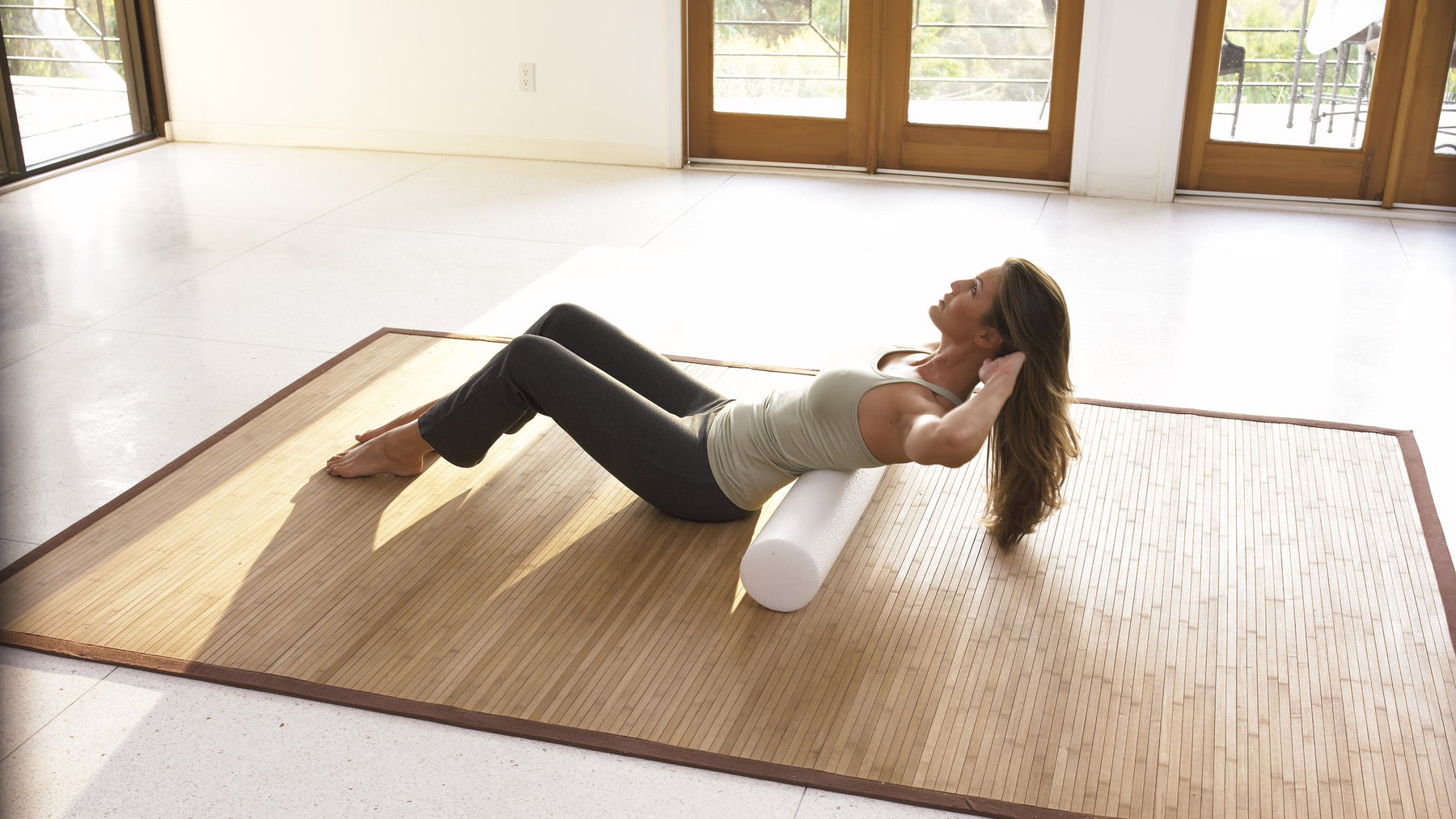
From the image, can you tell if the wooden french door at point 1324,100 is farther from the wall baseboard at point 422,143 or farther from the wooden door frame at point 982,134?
the wall baseboard at point 422,143

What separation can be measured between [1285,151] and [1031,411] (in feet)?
11.5

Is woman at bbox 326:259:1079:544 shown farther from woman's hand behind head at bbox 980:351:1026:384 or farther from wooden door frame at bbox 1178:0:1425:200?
wooden door frame at bbox 1178:0:1425:200

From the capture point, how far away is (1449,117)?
470 centimetres

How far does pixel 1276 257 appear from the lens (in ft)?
14.2

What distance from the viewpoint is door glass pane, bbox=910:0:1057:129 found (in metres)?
5.04

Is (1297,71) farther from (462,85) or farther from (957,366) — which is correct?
(462,85)

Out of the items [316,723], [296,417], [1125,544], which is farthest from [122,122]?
[1125,544]

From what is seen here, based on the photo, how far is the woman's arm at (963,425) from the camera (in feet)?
6.28

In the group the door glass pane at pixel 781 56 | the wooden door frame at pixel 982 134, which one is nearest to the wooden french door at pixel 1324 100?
the wooden door frame at pixel 982 134

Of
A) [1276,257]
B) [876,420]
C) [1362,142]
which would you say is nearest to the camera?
[876,420]

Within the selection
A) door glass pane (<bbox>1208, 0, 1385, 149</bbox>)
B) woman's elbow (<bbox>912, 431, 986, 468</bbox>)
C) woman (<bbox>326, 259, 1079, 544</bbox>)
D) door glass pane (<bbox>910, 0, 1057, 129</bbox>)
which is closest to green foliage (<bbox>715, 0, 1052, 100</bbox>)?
door glass pane (<bbox>910, 0, 1057, 129</bbox>)

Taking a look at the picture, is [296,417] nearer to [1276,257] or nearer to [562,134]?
[562,134]

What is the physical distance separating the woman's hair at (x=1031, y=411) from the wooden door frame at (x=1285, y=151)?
3.22 metres

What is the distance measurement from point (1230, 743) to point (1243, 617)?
385 mm
